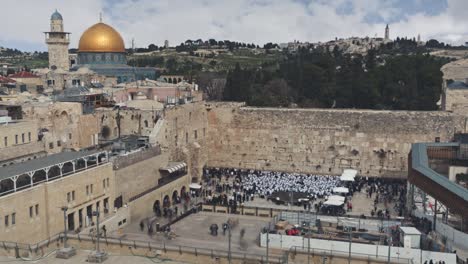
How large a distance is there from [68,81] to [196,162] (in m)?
13.9

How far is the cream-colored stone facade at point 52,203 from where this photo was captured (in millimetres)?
16938

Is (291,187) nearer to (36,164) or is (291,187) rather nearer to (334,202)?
(334,202)

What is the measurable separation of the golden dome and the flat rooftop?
2779 cm

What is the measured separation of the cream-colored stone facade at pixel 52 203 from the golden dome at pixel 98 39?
92.3 ft

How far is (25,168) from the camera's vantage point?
18812 millimetres

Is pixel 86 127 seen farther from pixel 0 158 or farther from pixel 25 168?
pixel 25 168

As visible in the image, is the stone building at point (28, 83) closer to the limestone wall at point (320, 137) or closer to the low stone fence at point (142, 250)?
the limestone wall at point (320, 137)

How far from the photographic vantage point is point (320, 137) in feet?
113

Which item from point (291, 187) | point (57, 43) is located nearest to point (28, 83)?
point (57, 43)

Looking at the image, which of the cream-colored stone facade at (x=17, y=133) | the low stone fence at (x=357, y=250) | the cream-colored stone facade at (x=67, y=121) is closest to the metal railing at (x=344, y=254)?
the low stone fence at (x=357, y=250)

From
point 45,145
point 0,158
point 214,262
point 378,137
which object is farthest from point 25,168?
point 378,137

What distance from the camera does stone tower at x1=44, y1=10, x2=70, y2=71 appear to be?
49500 mm

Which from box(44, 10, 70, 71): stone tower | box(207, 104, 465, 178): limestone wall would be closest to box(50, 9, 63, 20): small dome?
box(44, 10, 70, 71): stone tower

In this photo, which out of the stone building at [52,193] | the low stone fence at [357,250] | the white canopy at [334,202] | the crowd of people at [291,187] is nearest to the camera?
the stone building at [52,193]
